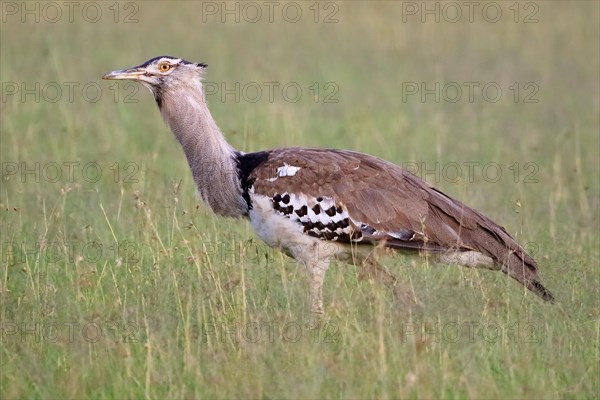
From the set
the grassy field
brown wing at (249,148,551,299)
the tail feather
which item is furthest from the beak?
the tail feather

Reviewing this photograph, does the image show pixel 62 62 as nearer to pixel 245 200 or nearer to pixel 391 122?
pixel 391 122

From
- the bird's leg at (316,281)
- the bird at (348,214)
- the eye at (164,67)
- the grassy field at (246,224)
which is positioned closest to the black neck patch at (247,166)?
the bird at (348,214)

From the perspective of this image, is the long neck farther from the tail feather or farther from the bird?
the tail feather

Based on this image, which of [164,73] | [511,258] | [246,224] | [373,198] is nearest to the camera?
[511,258]

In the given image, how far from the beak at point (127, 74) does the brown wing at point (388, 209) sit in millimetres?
754

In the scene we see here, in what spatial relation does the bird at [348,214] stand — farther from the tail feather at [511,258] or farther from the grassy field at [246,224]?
the grassy field at [246,224]

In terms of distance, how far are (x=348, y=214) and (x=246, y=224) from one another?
1.33 meters

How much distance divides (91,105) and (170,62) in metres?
4.19

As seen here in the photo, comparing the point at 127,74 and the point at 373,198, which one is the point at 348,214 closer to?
the point at 373,198

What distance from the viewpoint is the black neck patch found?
5152mm

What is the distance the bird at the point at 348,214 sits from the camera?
16.4 ft

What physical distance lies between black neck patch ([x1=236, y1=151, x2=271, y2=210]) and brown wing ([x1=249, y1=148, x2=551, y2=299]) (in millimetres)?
41

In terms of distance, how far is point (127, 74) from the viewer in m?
5.32

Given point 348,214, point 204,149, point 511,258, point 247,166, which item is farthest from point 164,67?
point 511,258
